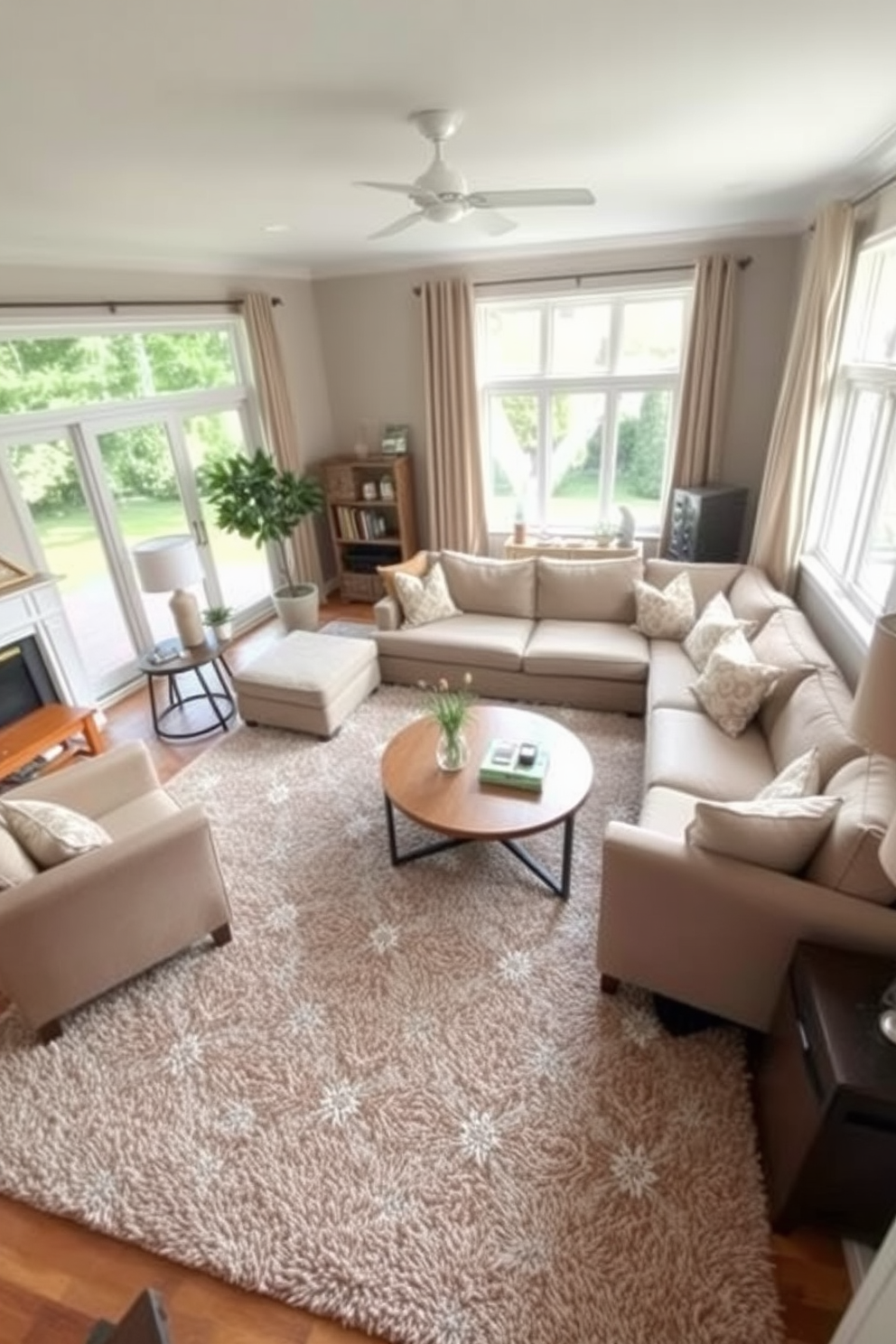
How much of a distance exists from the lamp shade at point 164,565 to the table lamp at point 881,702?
331cm

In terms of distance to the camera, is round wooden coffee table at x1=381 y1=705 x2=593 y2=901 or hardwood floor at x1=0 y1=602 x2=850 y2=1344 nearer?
hardwood floor at x1=0 y1=602 x2=850 y2=1344

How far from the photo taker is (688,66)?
1724 mm

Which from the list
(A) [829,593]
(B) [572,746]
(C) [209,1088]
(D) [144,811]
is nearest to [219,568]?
(D) [144,811]

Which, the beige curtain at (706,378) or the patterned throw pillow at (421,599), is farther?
the beige curtain at (706,378)

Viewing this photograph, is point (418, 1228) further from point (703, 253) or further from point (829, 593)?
point (703, 253)

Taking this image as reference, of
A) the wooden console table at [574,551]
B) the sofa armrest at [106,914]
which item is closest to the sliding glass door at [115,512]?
the sofa armrest at [106,914]

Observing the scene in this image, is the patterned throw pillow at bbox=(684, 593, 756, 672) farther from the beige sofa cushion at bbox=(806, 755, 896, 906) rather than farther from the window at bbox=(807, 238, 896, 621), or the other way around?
the beige sofa cushion at bbox=(806, 755, 896, 906)

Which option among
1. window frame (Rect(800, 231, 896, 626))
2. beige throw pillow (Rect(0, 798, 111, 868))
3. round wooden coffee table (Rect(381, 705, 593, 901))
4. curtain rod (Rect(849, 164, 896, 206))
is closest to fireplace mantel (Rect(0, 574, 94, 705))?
beige throw pillow (Rect(0, 798, 111, 868))

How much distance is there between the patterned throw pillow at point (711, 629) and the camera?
337 cm

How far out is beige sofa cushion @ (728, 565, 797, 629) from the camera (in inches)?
135

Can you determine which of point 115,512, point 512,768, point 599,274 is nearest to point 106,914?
point 512,768

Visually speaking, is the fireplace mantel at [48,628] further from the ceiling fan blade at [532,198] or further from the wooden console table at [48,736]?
the ceiling fan blade at [532,198]

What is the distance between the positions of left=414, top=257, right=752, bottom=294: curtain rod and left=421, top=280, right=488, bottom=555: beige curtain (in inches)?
6.1

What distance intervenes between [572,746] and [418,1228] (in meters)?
1.75
